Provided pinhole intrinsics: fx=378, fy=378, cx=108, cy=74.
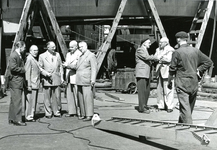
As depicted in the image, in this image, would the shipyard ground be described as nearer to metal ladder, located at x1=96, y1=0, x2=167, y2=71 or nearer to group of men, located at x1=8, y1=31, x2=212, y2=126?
group of men, located at x1=8, y1=31, x2=212, y2=126

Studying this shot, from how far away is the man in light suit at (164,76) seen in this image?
32.0ft

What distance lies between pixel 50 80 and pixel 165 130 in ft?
13.0

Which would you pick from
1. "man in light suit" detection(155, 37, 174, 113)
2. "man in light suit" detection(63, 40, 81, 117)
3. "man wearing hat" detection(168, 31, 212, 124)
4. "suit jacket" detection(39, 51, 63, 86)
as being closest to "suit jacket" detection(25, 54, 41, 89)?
"suit jacket" detection(39, 51, 63, 86)

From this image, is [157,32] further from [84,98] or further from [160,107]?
[84,98]

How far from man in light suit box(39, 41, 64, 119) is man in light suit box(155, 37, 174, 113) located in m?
2.66

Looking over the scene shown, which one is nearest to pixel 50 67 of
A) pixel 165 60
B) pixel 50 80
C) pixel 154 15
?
pixel 50 80

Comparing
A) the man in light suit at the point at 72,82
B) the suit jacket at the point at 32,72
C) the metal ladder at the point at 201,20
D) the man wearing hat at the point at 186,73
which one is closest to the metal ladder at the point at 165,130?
the man wearing hat at the point at 186,73

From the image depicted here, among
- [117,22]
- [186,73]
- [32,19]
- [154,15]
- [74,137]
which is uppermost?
[154,15]

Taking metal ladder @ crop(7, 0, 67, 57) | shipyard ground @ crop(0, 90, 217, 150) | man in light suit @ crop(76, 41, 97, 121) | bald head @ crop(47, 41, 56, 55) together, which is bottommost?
shipyard ground @ crop(0, 90, 217, 150)

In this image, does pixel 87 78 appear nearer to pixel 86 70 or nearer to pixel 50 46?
pixel 86 70

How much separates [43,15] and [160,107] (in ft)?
21.0

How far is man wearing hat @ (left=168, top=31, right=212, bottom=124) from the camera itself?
6.48 m

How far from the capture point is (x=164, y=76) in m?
9.84

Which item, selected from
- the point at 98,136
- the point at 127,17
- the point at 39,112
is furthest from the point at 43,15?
the point at 98,136
